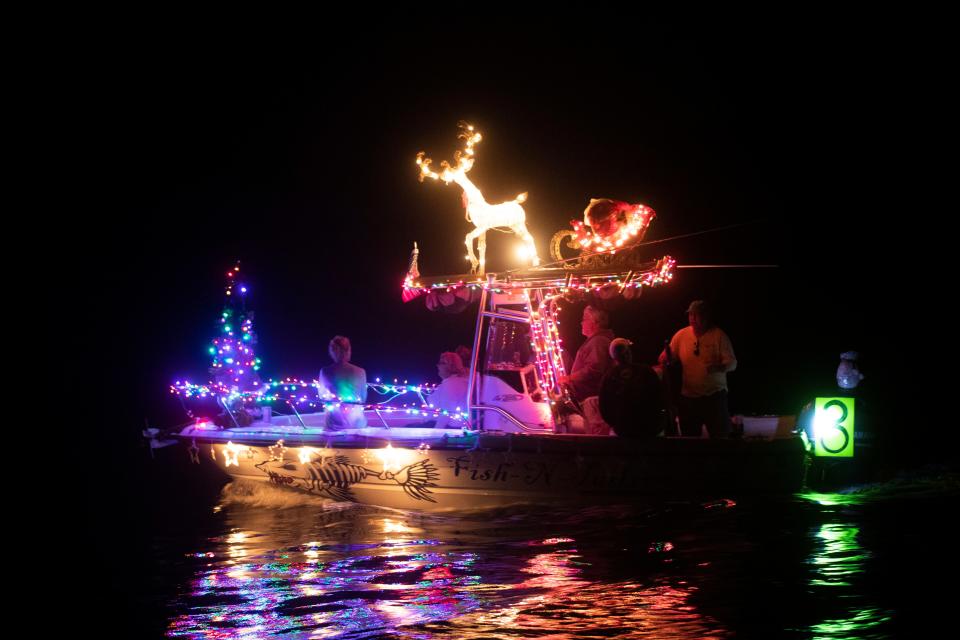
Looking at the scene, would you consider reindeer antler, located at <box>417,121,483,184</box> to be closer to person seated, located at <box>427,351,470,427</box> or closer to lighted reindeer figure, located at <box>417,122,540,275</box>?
lighted reindeer figure, located at <box>417,122,540,275</box>

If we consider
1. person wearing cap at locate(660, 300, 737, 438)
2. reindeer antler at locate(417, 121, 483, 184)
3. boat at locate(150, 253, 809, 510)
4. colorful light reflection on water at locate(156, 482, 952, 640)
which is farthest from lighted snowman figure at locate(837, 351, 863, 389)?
reindeer antler at locate(417, 121, 483, 184)

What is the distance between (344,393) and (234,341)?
524 cm

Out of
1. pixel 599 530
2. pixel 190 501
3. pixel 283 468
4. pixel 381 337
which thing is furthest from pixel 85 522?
pixel 381 337

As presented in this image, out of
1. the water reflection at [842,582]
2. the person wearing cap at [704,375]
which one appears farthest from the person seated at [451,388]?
the water reflection at [842,582]

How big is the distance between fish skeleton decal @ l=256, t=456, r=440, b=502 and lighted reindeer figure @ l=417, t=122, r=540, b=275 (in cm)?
229

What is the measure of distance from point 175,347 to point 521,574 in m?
20.1

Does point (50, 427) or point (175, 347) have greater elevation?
point (175, 347)

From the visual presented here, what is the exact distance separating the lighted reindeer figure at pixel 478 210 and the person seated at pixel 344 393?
1865 mm

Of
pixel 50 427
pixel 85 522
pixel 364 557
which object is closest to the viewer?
pixel 364 557

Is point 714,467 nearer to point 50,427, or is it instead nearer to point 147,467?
point 147,467

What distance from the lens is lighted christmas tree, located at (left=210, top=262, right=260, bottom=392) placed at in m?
14.6

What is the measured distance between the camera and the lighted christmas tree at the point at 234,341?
574 inches

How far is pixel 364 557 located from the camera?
23.8ft

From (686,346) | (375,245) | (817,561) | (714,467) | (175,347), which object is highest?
(375,245)
